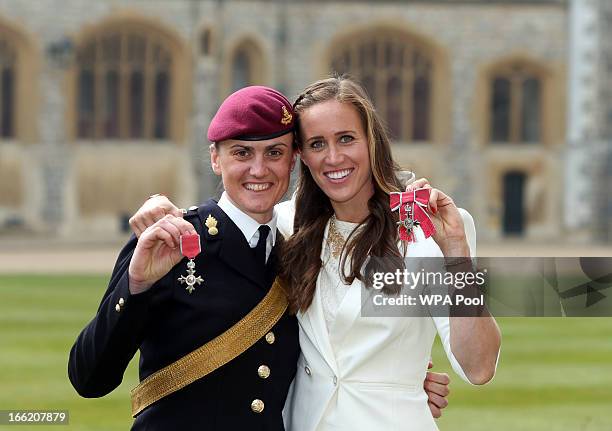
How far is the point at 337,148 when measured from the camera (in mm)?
2811

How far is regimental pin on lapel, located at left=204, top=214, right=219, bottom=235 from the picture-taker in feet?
9.20

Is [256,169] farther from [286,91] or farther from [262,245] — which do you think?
[286,91]

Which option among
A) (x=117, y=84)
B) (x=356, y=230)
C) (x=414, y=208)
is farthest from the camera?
(x=117, y=84)

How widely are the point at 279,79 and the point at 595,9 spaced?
7472mm

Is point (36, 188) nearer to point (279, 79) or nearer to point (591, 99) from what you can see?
point (279, 79)

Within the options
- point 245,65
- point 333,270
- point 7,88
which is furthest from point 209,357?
point 245,65

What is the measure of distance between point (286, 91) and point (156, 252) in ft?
70.5

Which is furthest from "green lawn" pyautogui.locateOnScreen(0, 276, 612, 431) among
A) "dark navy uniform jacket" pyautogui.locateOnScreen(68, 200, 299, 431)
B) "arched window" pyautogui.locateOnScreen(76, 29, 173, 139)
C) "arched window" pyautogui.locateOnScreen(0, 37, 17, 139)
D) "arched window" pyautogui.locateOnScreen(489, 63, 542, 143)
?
"arched window" pyautogui.locateOnScreen(489, 63, 542, 143)

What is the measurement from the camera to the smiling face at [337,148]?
9.20ft

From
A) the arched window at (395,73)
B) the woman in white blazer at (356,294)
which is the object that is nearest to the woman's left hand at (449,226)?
the woman in white blazer at (356,294)

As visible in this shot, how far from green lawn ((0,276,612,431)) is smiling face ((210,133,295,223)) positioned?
3.43 metres

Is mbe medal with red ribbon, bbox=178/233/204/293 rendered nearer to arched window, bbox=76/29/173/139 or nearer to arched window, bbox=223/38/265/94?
arched window, bbox=76/29/173/139

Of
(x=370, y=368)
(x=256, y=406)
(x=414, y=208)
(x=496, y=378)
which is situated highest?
(x=414, y=208)

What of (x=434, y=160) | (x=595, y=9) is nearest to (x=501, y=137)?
(x=434, y=160)
